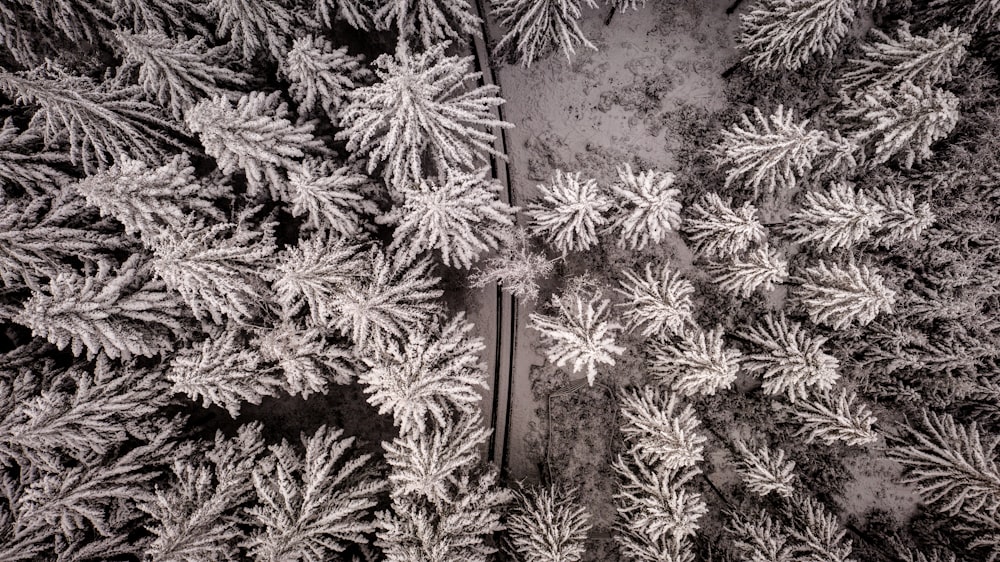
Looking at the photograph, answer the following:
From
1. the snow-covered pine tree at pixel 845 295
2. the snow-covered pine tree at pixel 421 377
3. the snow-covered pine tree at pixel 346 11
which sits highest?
the snow-covered pine tree at pixel 346 11

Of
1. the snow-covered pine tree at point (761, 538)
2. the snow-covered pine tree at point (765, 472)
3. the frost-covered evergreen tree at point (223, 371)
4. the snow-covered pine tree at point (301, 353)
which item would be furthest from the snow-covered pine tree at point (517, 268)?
the snow-covered pine tree at point (761, 538)

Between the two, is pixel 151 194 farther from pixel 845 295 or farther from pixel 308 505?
pixel 845 295

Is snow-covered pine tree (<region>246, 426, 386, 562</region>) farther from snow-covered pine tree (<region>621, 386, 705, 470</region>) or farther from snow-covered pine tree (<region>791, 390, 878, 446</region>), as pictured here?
snow-covered pine tree (<region>791, 390, 878, 446</region>)

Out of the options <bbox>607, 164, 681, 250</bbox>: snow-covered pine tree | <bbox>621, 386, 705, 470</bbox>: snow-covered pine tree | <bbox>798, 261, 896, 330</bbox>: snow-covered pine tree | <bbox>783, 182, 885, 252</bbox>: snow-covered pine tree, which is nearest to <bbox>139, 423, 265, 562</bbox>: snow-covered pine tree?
<bbox>621, 386, 705, 470</bbox>: snow-covered pine tree

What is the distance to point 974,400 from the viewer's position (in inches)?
528

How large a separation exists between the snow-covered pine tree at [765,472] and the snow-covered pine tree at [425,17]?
47.7ft

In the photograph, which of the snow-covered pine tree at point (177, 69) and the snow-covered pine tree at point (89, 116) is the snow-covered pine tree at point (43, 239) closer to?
the snow-covered pine tree at point (89, 116)

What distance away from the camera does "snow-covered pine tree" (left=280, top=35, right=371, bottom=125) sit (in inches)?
437

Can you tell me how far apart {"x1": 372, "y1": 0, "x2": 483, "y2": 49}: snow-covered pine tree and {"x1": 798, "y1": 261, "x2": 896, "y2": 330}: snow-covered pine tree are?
11.7m

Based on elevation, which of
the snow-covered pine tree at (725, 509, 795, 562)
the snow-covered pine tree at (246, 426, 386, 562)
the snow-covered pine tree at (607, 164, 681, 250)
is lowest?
the snow-covered pine tree at (725, 509, 795, 562)

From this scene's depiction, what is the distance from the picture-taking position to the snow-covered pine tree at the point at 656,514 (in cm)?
1172

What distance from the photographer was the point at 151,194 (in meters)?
10.7

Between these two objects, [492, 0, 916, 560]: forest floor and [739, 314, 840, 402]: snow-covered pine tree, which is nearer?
[739, 314, 840, 402]: snow-covered pine tree

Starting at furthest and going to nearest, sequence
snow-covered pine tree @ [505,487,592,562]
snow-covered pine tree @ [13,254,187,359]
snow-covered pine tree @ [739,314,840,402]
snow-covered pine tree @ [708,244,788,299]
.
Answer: snow-covered pine tree @ [505,487,592,562], snow-covered pine tree @ [708,244,788,299], snow-covered pine tree @ [739,314,840,402], snow-covered pine tree @ [13,254,187,359]
